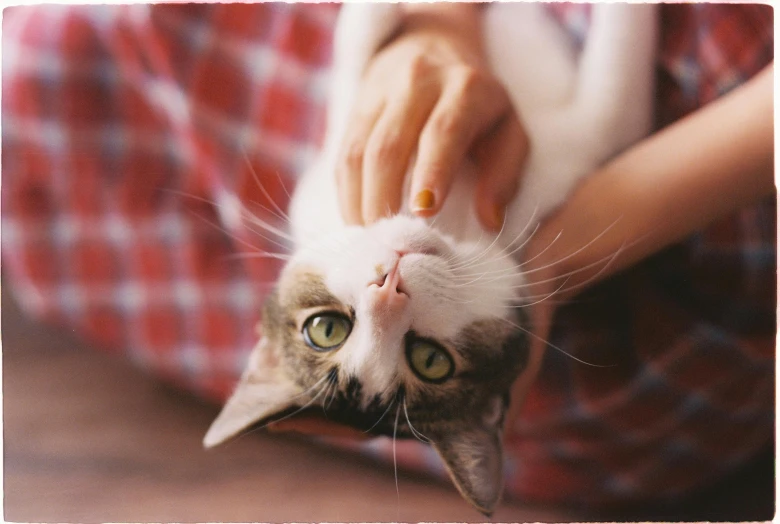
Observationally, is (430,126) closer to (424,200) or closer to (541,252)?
(424,200)

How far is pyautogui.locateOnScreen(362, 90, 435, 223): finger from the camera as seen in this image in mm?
772

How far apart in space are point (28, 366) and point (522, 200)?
26.7 inches

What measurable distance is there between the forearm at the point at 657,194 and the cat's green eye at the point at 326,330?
9.1 inches

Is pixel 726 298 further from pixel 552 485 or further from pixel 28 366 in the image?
pixel 28 366

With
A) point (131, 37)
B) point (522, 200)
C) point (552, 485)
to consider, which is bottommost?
point (552, 485)

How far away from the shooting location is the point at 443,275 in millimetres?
742

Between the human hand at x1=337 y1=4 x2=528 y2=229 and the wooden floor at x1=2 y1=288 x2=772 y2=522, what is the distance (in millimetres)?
352

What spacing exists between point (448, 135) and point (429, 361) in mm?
262

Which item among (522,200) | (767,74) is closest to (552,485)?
(522,200)

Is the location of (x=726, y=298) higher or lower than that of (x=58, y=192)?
lower

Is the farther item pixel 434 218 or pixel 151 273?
pixel 151 273

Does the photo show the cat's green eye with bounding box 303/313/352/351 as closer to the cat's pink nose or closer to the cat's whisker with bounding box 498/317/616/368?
the cat's pink nose

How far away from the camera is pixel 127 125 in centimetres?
91

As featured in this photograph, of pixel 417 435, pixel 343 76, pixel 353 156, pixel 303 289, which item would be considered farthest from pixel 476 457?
pixel 343 76
